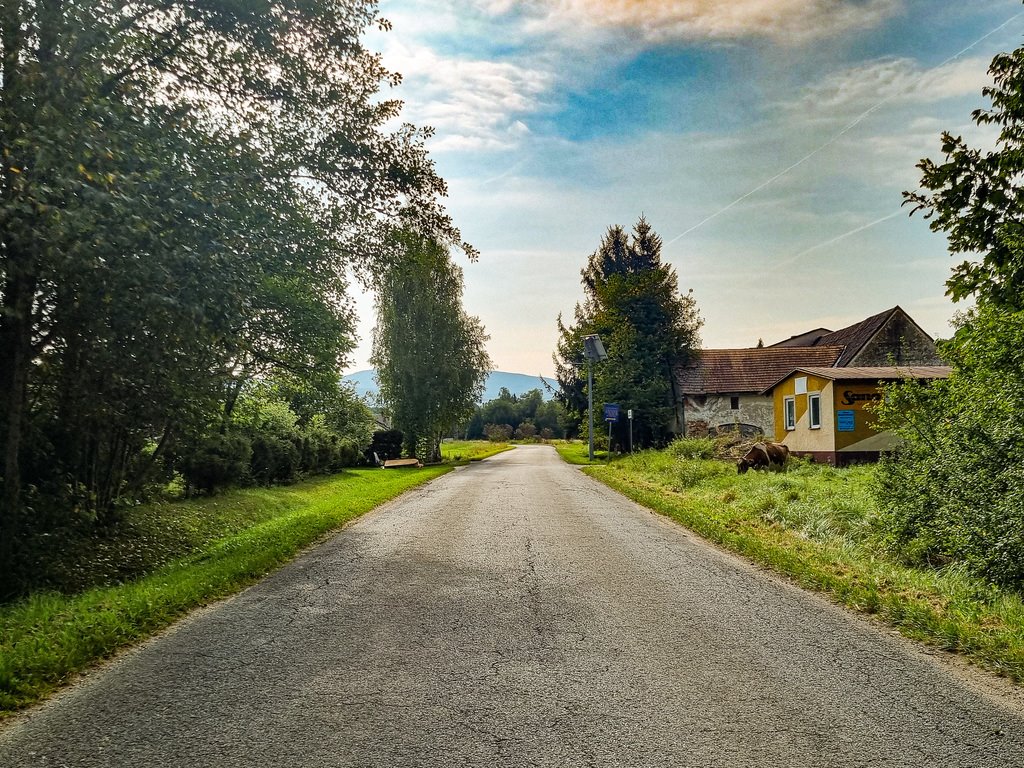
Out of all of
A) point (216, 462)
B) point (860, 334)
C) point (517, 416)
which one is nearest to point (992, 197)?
point (216, 462)

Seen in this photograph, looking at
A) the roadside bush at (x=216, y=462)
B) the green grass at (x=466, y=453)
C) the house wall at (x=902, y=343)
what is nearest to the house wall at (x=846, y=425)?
the house wall at (x=902, y=343)

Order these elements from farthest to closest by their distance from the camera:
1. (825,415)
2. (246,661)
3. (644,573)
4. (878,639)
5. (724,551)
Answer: (825,415)
(724,551)
(644,573)
(878,639)
(246,661)

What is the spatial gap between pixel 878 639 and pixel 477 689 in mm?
3242

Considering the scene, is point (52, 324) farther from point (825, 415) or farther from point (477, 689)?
point (825, 415)

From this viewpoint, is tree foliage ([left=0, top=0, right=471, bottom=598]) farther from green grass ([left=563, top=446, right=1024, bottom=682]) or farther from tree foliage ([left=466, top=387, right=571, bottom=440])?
tree foliage ([left=466, top=387, right=571, bottom=440])

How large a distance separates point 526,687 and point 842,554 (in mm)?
6225

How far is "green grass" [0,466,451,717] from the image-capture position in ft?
15.2

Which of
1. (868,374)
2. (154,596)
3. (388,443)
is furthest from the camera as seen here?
(388,443)

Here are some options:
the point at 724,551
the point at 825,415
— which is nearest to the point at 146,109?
the point at 724,551

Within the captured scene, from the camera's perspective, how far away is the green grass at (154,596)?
15.2 feet

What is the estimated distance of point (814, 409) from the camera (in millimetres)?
25078

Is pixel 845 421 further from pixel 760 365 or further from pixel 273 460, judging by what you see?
pixel 760 365

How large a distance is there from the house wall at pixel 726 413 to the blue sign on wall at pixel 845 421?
15.8 meters

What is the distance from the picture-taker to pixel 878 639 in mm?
5219
